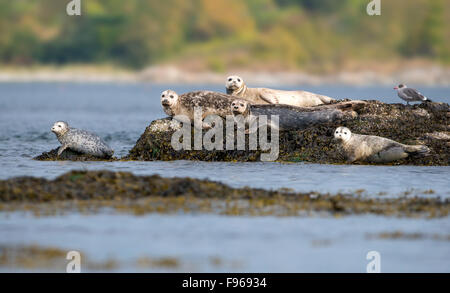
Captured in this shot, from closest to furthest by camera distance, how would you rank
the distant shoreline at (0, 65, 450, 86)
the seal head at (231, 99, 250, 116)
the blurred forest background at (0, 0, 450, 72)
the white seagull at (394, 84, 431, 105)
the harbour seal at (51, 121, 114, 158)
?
the seal head at (231, 99, 250, 116) → the harbour seal at (51, 121, 114, 158) → the white seagull at (394, 84, 431, 105) → the distant shoreline at (0, 65, 450, 86) → the blurred forest background at (0, 0, 450, 72)

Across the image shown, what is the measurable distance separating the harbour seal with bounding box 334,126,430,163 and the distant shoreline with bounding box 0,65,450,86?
9241 cm

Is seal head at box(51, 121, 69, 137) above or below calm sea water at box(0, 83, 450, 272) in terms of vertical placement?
above

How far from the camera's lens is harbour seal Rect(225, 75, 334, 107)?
1603 cm

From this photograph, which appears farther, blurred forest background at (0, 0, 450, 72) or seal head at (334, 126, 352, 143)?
blurred forest background at (0, 0, 450, 72)

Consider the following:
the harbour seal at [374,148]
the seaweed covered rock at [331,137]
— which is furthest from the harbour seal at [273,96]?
the harbour seal at [374,148]

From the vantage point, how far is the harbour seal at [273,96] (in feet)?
52.6

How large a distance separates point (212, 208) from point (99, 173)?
6.29 ft

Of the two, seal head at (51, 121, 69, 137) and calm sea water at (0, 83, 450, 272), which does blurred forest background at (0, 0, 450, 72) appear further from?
calm sea water at (0, 83, 450, 272)

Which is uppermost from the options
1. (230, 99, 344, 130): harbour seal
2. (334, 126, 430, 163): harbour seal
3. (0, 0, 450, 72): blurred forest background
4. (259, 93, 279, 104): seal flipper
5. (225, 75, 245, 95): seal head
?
(0, 0, 450, 72): blurred forest background

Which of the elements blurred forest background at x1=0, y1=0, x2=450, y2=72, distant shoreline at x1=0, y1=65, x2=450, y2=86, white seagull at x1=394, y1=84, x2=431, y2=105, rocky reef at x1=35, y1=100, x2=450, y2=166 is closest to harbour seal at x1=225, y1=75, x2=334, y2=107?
rocky reef at x1=35, y1=100, x2=450, y2=166

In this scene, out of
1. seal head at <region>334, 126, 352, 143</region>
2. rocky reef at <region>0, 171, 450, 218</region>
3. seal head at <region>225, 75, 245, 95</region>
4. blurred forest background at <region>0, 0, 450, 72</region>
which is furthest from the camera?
blurred forest background at <region>0, 0, 450, 72</region>

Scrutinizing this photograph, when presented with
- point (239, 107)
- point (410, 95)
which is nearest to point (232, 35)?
point (410, 95)

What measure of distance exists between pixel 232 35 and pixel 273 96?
350ft

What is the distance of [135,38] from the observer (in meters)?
121
